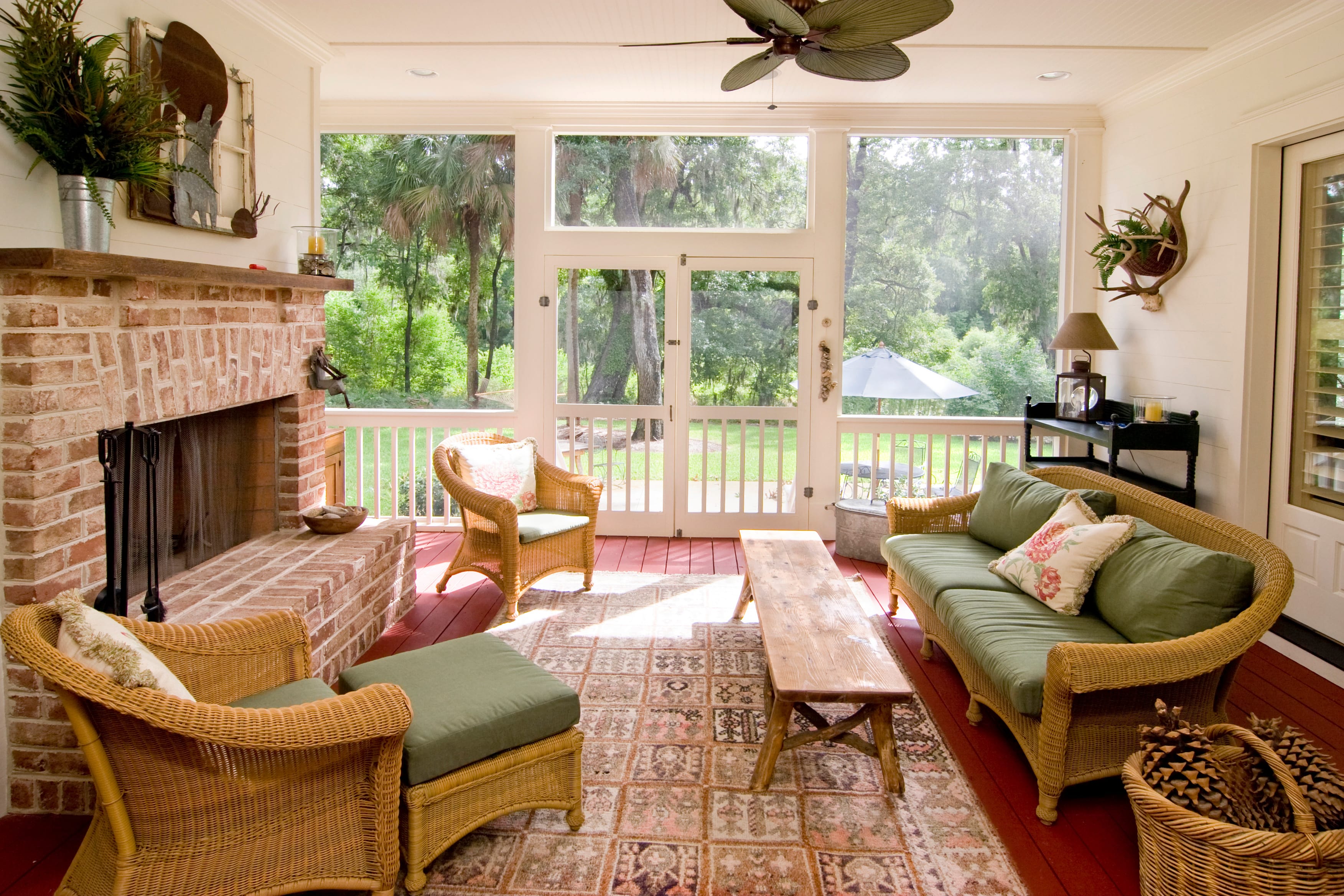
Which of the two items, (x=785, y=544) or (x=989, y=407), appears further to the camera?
(x=989, y=407)

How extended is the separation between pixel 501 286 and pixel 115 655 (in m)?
4.35

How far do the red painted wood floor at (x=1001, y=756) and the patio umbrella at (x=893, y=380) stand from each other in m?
1.20

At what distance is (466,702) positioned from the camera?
8.30 ft

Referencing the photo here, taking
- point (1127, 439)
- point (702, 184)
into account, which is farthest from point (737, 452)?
point (1127, 439)

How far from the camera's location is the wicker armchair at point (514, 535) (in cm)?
451

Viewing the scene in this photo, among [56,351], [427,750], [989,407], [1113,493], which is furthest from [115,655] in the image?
[989,407]

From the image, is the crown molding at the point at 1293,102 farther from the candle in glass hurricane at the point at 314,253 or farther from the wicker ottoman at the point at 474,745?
the candle in glass hurricane at the point at 314,253

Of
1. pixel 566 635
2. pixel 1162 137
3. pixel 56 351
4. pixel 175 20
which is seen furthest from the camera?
pixel 1162 137

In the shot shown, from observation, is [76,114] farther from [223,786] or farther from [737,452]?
[737,452]

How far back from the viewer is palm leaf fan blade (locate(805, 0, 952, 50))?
2475 mm

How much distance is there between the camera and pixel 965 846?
2590 mm

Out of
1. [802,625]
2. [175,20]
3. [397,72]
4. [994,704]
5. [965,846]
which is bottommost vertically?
[965,846]

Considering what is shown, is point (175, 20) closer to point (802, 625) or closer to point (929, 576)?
point (802, 625)

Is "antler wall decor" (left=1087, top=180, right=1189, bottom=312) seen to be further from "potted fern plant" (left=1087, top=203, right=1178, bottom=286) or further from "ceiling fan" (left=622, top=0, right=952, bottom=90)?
"ceiling fan" (left=622, top=0, right=952, bottom=90)
